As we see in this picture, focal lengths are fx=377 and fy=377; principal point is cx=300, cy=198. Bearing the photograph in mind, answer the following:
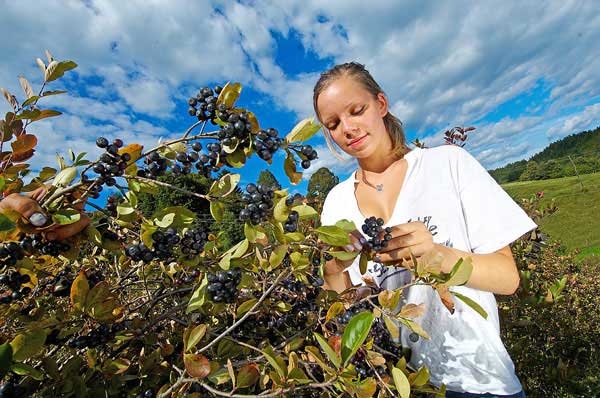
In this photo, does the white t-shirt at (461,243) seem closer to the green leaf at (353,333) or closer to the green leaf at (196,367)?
the green leaf at (353,333)

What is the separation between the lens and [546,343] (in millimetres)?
3777

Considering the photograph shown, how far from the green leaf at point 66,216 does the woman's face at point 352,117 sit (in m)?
1.17

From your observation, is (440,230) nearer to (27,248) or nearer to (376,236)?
(376,236)

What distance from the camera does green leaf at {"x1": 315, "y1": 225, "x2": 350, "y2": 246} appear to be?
98 cm

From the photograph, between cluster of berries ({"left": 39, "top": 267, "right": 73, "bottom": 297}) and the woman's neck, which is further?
the woman's neck

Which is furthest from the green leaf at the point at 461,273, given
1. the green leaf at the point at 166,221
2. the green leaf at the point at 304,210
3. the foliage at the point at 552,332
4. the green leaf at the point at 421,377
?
the foliage at the point at 552,332

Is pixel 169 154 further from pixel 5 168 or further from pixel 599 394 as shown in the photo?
pixel 599 394

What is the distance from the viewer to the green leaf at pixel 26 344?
878 mm

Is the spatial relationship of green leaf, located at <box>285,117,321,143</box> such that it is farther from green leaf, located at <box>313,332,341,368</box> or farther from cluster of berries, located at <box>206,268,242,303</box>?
green leaf, located at <box>313,332,341,368</box>

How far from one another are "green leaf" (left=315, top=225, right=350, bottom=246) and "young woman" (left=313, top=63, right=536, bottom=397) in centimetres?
18

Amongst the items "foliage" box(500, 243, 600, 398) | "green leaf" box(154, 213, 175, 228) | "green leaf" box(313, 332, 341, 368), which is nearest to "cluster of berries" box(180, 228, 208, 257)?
"green leaf" box(154, 213, 175, 228)

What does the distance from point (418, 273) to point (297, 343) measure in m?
0.50

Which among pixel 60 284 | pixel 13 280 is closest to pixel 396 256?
pixel 13 280

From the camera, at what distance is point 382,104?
6.46 ft
